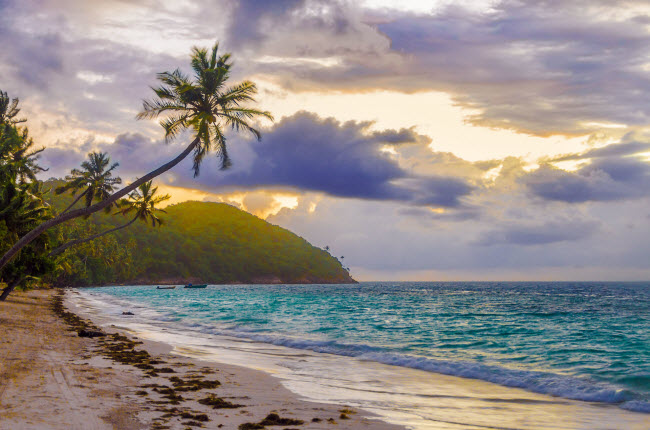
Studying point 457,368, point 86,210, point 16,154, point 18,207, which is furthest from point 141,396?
point 16,154

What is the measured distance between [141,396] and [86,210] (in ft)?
57.3

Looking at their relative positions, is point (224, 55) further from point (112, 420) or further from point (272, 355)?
point (112, 420)

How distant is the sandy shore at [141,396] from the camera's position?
897 cm

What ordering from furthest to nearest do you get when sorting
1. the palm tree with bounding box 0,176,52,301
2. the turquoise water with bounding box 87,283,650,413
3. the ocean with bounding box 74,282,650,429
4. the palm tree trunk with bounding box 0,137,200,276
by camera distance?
the palm tree with bounding box 0,176,52,301
the palm tree trunk with bounding box 0,137,200,276
the turquoise water with bounding box 87,283,650,413
the ocean with bounding box 74,282,650,429

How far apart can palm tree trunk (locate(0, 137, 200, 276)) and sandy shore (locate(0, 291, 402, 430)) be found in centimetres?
711

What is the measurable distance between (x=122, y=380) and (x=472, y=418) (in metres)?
8.28

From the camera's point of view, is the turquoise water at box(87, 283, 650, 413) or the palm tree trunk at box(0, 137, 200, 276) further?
the palm tree trunk at box(0, 137, 200, 276)

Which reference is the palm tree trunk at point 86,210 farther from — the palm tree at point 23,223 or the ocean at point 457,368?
the ocean at point 457,368

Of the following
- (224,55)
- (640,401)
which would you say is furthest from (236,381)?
(224,55)

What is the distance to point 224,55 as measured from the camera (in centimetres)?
3041

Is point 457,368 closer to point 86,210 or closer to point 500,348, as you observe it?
point 500,348

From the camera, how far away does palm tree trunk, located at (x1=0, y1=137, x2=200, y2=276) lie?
23.8m

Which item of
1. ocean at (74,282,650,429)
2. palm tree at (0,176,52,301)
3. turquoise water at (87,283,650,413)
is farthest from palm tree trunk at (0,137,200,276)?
turquoise water at (87,283,650,413)

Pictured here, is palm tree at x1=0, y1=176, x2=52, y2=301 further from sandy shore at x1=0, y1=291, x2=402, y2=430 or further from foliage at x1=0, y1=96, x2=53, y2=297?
sandy shore at x1=0, y1=291, x2=402, y2=430
